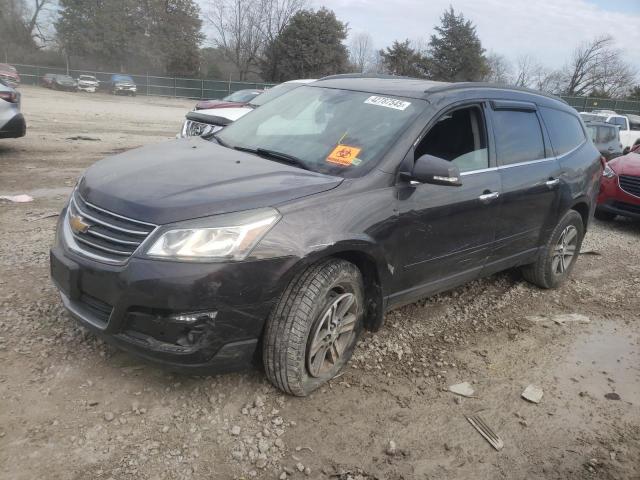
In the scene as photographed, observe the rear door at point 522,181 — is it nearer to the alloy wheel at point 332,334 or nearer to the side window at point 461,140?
the side window at point 461,140

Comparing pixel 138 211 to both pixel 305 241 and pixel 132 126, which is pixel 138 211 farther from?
pixel 132 126

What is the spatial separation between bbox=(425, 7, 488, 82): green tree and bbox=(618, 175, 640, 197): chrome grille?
4451 centimetres

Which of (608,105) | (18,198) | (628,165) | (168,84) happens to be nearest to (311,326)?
(18,198)

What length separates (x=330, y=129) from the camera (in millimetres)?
3605

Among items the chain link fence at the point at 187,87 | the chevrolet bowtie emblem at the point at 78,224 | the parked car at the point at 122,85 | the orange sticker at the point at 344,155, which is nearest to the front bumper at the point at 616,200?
the orange sticker at the point at 344,155

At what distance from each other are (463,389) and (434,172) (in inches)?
54.7

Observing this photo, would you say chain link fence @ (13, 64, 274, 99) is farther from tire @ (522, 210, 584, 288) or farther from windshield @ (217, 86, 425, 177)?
windshield @ (217, 86, 425, 177)

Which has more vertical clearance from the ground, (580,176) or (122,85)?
(580,176)

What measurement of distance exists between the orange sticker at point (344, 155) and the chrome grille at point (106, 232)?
1233mm

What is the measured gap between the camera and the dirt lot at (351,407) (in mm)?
2564

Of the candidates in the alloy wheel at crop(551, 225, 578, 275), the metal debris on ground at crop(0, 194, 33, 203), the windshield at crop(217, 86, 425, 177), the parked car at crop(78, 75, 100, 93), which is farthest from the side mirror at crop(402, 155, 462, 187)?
the parked car at crop(78, 75, 100, 93)

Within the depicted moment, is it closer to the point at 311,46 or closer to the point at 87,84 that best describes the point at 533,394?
the point at 87,84

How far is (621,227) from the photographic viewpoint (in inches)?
339

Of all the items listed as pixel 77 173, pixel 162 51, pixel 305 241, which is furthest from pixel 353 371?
pixel 162 51
